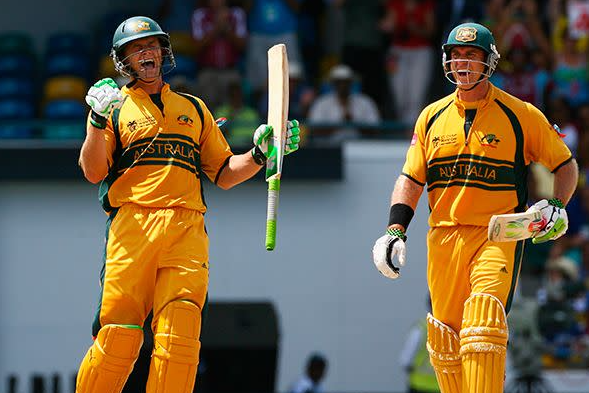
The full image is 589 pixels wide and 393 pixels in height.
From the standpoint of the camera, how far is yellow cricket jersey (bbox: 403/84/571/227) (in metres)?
7.92

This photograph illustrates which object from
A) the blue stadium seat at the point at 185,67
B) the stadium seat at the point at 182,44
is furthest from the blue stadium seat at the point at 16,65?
the blue stadium seat at the point at 185,67

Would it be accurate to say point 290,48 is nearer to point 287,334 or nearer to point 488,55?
point 287,334

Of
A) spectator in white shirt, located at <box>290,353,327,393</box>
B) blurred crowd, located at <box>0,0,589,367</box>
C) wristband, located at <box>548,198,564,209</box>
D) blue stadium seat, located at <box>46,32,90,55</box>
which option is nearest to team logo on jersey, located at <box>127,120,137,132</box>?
wristband, located at <box>548,198,564,209</box>

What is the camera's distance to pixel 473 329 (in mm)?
7660

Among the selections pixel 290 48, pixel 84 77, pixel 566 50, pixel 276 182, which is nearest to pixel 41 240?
pixel 84 77

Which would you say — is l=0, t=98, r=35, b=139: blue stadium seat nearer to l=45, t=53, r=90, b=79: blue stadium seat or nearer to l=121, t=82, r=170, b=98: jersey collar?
l=45, t=53, r=90, b=79: blue stadium seat

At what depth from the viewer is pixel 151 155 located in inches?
310

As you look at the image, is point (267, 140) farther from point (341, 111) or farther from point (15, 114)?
point (15, 114)

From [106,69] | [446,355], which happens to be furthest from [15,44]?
[446,355]

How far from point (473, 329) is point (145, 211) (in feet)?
5.89

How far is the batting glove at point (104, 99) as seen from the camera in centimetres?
752

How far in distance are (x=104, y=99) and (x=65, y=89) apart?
7.86 meters

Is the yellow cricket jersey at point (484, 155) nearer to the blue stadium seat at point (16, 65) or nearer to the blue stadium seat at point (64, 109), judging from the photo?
the blue stadium seat at point (64, 109)

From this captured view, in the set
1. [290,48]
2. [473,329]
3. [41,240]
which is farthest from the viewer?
[290,48]
